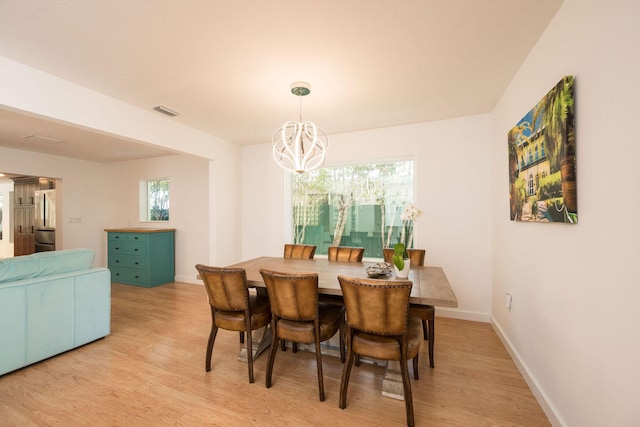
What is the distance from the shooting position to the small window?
5449 mm

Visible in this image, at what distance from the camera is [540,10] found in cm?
160

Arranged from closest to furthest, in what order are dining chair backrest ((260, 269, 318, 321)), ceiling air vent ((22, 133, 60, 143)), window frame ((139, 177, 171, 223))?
dining chair backrest ((260, 269, 318, 321))
ceiling air vent ((22, 133, 60, 143))
window frame ((139, 177, 171, 223))

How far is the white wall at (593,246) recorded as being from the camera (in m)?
1.05

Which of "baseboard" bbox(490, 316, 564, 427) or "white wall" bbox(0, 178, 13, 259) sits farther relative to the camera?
"white wall" bbox(0, 178, 13, 259)

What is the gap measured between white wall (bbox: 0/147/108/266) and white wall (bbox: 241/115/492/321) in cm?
573

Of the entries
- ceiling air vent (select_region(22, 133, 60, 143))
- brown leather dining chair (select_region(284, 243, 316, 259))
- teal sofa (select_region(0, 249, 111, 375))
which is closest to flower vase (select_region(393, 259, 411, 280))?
brown leather dining chair (select_region(284, 243, 316, 259))

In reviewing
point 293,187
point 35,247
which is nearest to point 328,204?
point 293,187

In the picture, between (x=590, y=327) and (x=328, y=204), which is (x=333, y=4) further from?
(x=328, y=204)

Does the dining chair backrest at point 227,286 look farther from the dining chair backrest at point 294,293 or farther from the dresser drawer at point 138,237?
the dresser drawer at point 138,237

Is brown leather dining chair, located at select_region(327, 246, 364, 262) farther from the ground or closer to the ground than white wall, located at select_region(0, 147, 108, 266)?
closer to the ground

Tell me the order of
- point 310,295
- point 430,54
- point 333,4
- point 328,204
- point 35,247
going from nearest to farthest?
point 333,4 → point 310,295 → point 430,54 → point 328,204 → point 35,247

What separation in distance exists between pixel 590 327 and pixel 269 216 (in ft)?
12.7

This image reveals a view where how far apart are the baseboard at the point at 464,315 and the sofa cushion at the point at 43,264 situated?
4158mm

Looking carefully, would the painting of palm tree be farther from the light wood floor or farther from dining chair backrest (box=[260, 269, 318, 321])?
dining chair backrest (box=[260, 269, 318, 321])
